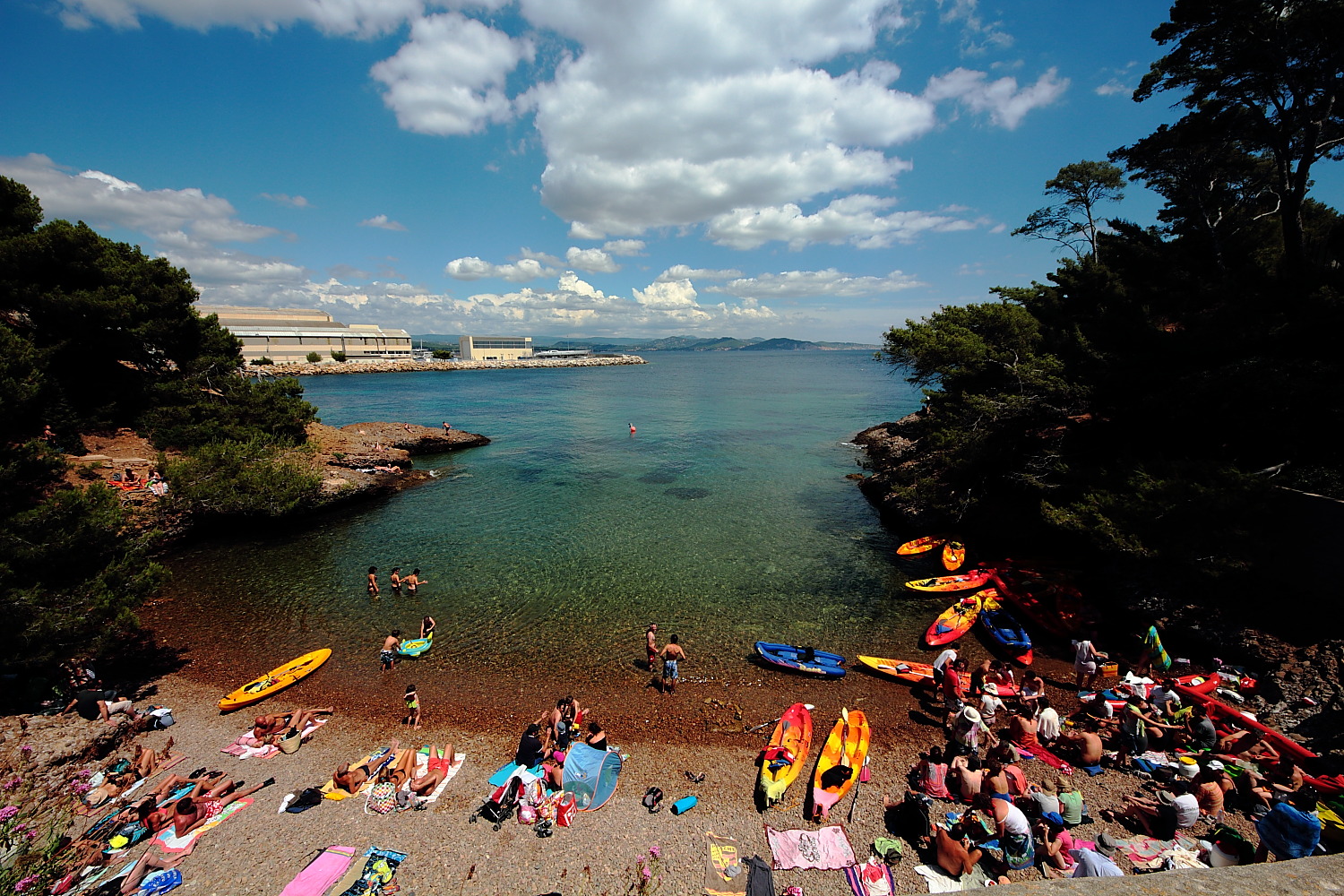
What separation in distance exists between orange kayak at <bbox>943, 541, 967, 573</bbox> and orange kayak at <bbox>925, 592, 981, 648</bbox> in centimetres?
307

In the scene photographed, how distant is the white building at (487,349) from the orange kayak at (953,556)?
181 metres

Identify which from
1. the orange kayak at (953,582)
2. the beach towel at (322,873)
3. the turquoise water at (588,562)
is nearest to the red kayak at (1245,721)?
the turquoise water at (588,562)

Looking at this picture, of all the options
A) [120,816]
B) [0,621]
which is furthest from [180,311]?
[120,816]

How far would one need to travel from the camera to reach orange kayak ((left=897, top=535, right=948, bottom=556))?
21.2 metres

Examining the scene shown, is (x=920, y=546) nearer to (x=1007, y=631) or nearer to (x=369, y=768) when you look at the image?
(x=1007, y=631)

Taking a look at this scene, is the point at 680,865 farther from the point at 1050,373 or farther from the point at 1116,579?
the point at 1050,373

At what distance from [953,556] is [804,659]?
391 inches

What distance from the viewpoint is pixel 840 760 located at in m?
10.3

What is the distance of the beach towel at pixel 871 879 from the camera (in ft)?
25.1

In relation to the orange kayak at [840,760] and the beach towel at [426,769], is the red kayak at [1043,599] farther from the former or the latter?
the beach towel at [426,769]

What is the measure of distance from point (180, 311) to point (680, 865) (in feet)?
118

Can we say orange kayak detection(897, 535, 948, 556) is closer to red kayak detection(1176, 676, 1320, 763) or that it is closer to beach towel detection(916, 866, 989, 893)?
red kayak detection(1176, 676, 1320, 763)

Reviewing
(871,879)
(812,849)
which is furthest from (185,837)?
(871,879)

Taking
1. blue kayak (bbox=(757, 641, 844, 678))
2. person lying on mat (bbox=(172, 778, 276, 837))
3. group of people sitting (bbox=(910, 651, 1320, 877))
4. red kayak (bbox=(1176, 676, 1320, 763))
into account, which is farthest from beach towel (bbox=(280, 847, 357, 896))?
red kayak (bbox=(1176, 676, 1320, 763))
